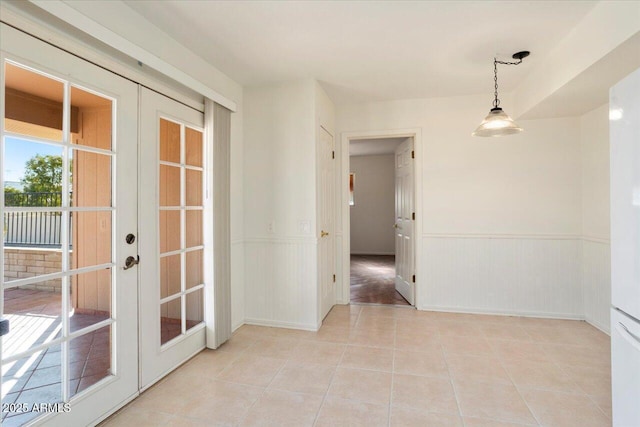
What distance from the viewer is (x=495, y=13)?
213 cm

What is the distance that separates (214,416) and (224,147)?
2.11 meters

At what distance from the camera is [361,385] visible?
87.9 inches

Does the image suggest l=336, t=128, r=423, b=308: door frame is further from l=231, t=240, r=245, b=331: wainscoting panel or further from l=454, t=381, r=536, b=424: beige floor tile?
l=454, t=381, r=536, b=424: beige floor tile

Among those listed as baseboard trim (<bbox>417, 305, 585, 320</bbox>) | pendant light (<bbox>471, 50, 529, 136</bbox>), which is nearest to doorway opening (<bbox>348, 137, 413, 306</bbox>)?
baseboard trim (<bbox>417, 305, 585, 320</bbox>)

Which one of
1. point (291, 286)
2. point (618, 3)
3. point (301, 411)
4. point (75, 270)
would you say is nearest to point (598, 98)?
point (618, 3)

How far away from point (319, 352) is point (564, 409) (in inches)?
67.8

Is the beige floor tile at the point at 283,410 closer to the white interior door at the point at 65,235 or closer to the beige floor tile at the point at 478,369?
the white interior door at the point at 65,235

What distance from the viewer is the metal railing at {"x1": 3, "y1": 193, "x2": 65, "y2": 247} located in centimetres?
145

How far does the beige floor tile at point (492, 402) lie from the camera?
6.20ft

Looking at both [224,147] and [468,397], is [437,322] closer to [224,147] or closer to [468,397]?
[468,397]

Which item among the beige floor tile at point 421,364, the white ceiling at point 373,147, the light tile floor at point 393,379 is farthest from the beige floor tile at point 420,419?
the white ceiling at point 373,147

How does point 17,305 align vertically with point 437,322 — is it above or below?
above

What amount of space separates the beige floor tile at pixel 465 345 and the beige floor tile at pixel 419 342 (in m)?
0.07

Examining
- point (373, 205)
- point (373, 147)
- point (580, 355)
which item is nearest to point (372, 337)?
point (580, 355)
